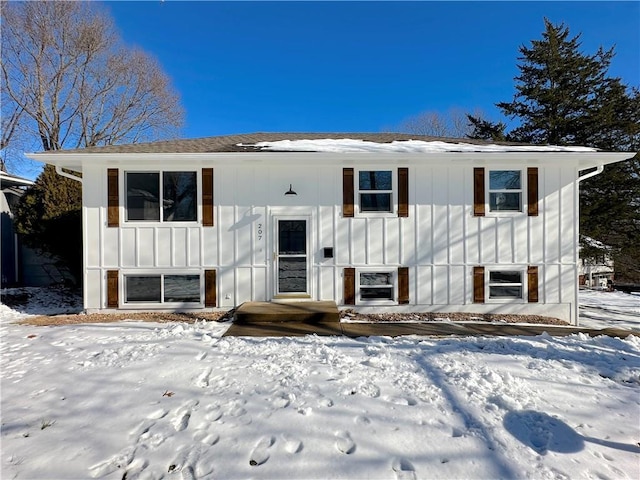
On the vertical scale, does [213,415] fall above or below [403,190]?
below

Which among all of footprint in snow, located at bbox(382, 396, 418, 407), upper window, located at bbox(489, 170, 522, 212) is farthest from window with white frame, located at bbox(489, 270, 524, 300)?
footprint in snow, located at bbox(382, 396, 418, 407)

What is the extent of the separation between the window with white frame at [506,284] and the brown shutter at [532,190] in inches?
58.9

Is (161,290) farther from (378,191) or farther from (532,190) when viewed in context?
(532,190)

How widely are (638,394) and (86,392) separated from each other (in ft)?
18.1

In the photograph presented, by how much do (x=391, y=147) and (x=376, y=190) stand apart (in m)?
Result: 1.13

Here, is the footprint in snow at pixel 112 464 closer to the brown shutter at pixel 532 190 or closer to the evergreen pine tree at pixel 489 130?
the brown shutter at pixel 532 190

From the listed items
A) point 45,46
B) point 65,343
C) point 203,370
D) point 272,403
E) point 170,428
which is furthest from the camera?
point 45,46

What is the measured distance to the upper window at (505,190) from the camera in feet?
23.2

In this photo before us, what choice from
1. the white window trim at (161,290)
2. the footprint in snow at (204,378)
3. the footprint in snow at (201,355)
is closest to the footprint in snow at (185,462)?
the footprint in snow at (204,378)

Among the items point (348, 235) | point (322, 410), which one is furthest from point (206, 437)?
Answer: point (348, 235)

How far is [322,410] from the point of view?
2.68 meters

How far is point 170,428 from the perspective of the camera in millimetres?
2480

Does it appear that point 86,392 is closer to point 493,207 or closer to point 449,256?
point 449,256

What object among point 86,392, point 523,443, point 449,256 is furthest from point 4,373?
point 449,256
